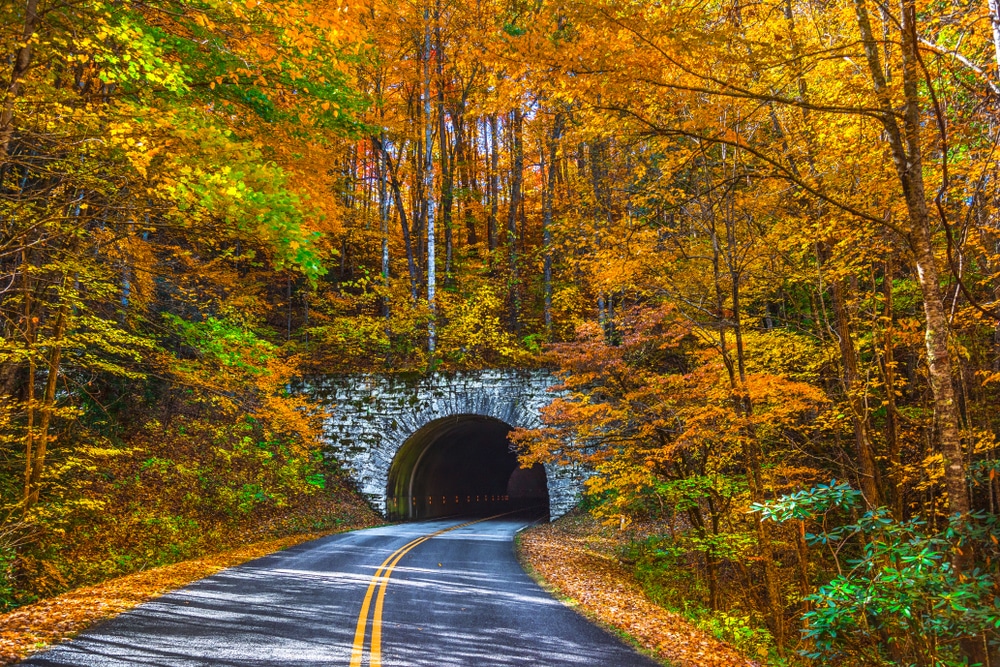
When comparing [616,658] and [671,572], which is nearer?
[616,658]

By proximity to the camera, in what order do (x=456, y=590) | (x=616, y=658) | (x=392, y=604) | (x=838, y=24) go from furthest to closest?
(x=456, y=590)
(x=838, y=24)
(x=392, y=604)
(x=616, y=658)

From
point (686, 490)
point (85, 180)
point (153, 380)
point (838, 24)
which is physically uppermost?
point (838, 24)

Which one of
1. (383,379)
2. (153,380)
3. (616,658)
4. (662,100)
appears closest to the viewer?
(616,658)

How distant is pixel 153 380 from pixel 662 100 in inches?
566

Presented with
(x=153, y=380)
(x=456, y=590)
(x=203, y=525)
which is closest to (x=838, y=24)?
(x=456, y=590)

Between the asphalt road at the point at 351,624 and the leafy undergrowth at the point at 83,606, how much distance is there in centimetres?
27

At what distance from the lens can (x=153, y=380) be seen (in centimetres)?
1534

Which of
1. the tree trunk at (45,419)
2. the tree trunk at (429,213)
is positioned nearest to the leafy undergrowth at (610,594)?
the tree trunk at (429,213)

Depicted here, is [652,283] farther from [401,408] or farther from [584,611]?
[401,408]

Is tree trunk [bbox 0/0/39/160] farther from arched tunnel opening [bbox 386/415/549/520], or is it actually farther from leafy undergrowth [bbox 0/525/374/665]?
arched tunnel opening [bbox 386/415/549/520]

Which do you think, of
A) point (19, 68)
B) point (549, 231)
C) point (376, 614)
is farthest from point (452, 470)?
point (19, 68)

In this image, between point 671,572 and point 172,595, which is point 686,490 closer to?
point 671,572

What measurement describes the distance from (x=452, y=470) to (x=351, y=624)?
21.6 metres

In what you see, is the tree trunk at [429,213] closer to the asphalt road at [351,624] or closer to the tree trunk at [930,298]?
the asphalt road at [351,624]
